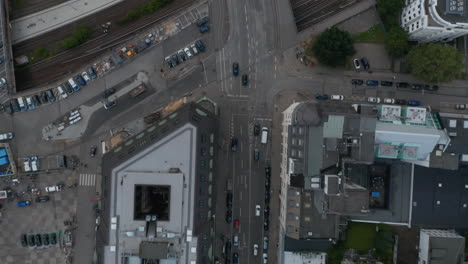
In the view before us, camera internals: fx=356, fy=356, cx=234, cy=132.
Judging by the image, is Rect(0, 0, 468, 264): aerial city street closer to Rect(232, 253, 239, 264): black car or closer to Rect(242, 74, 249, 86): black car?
Rect(242, 74, 249, 86): black car

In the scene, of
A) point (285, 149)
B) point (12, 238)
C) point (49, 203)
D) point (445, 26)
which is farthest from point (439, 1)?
point (12, 238)

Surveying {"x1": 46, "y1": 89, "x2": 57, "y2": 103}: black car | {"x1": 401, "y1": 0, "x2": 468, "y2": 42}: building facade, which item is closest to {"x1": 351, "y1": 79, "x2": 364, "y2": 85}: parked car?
{"x1": 401, "y1": 0, "x2": 468, "y2": 42}: building facade

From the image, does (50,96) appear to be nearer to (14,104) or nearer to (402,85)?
(14,104)

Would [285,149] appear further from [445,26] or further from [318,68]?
[445,26]

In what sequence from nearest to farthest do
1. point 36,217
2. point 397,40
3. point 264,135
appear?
point 397,40 < point 264,135 < point 36,217

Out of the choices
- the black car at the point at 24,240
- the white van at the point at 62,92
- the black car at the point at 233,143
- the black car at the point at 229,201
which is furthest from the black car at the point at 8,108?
the black car at the point at 229,201

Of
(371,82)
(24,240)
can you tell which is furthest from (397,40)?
(24,240)
